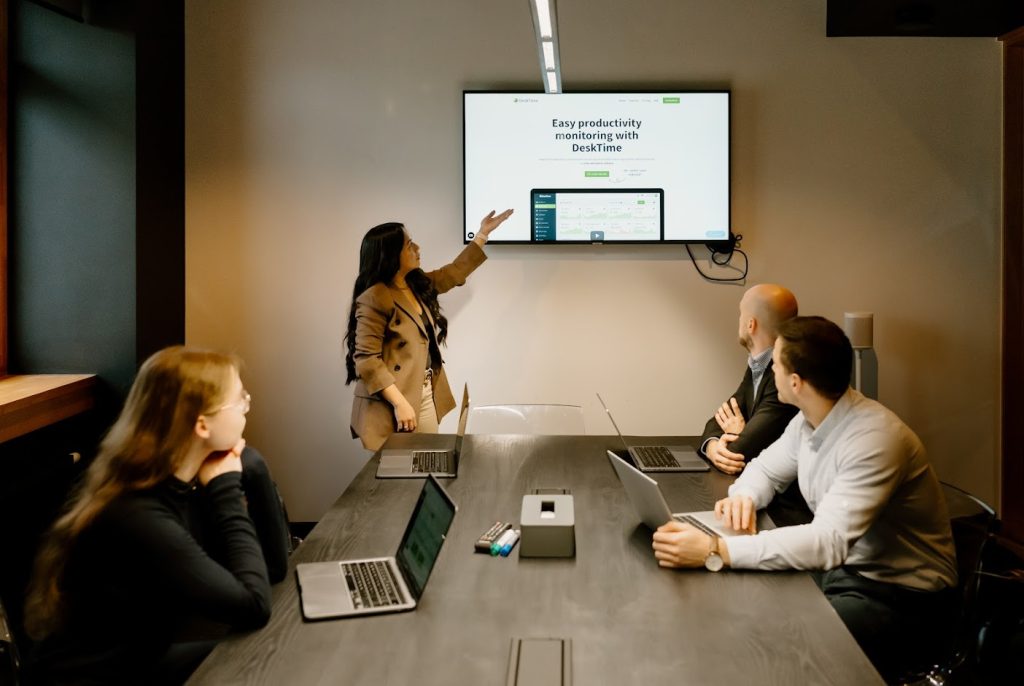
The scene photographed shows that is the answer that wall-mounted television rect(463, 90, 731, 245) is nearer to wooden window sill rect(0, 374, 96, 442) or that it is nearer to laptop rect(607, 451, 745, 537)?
wooden window sill rect(0, 374, 96, 442)

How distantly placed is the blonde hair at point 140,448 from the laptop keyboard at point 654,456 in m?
1.49

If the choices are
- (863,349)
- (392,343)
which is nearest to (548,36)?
(392,343)

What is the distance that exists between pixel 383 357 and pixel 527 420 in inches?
27.6

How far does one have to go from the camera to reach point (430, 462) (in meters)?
2.88

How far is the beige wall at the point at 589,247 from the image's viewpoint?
4434mm

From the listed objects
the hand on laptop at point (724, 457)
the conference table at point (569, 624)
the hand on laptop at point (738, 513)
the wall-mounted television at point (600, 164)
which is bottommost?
the conference table at point (569, 624)

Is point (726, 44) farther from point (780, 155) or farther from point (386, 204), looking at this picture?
point (386, 204)

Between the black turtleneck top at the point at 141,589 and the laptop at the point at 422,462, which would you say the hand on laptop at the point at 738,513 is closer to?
the laptop at the point at 422,462

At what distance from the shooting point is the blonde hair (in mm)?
1681

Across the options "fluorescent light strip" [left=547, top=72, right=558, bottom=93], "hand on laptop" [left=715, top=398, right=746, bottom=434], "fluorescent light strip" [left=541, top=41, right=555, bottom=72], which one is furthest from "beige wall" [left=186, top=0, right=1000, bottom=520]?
"hand on laptop" [left=715, top=398, right=746, bottom=434]

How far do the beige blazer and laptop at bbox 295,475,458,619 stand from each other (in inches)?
63.7

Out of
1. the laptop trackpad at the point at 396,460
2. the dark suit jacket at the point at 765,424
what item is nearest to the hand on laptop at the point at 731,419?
the dark suit jacket at the point at 765,424

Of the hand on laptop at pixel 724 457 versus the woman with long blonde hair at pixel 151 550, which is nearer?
the woman with long blonde hair at pixel 151 550

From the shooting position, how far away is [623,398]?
15.1ft
